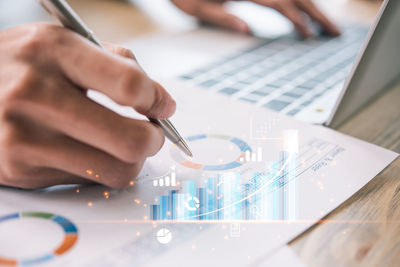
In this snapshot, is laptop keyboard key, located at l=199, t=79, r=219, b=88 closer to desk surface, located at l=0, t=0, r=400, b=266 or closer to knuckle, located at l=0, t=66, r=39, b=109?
desk surface, located at l=0, t=0, r=400, b=266

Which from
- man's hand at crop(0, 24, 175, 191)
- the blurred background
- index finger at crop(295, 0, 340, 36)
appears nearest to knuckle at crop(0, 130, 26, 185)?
man's hand at crop(0, 24, 175, 191)

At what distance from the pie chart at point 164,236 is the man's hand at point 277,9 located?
0.60 metres

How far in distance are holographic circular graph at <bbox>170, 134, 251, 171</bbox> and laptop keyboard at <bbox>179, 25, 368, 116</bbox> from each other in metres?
0.11

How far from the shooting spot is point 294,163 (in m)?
0.41

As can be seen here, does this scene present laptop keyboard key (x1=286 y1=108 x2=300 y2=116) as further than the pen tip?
Yes

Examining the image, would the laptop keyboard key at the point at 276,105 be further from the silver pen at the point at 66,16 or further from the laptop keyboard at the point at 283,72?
the silver pen at the point at 66,16

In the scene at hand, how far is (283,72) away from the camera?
0.66m

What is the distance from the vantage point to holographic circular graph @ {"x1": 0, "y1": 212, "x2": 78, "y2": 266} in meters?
0.28

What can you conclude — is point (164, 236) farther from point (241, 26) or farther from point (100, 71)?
point (241, 26)

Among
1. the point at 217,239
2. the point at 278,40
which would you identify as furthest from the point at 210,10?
the point at 217,239

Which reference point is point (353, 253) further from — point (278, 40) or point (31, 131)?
point (278, 40)

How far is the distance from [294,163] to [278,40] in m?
0.46

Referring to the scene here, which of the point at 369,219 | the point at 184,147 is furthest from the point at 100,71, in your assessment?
the point at 369,219

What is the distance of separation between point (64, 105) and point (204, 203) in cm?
14
